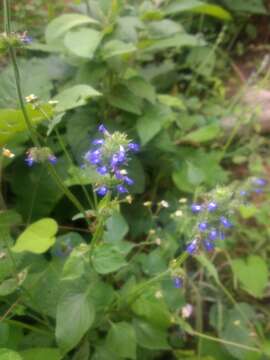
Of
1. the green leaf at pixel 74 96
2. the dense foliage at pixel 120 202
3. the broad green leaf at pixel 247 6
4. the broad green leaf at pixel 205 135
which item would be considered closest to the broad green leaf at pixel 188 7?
the dense foliage at pixel 120 202

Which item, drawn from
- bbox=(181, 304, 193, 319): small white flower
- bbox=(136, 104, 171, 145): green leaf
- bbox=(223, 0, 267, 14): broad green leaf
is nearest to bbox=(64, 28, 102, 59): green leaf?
bbox=(136, 104, 171, 145): green leaf

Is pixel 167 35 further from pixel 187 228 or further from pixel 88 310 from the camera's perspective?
pixel 88 310

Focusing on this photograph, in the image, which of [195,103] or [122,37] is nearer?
[122,37]

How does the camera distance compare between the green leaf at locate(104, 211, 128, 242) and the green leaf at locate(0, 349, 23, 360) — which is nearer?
the green leaf at locate(0, 349, 23, 360)

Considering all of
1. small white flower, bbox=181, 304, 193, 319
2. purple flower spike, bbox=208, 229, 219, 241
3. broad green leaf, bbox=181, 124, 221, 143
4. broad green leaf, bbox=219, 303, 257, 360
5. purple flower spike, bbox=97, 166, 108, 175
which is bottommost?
broad green leaf, bbox=219, 303, 257, 360

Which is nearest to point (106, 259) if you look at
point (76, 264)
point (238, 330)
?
point (76, 264)

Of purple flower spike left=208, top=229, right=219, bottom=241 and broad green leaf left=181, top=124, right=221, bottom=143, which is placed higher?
purple flower spike left=208, top=229, right=219, bottom=241

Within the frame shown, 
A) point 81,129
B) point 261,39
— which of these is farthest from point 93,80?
point 261,39

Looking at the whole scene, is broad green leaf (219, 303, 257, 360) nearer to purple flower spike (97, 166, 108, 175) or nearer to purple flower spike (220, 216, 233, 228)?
purple flower spike (220, 216, 233, 228)
